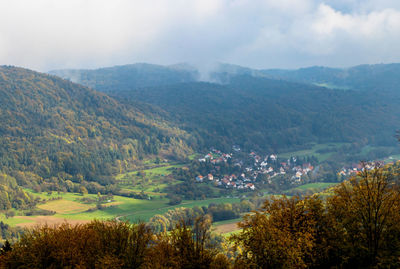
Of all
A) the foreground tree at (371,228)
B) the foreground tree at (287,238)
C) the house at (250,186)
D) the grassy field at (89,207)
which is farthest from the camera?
the house at (250,186)

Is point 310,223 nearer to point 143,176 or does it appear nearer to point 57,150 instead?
point 143,176

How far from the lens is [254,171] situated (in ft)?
574

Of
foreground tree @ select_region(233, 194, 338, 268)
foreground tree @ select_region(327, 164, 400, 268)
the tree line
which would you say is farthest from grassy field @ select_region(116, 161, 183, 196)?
foreground tree @ select_region(327, 164, 400, 268)

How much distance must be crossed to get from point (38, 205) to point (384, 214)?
119026mm

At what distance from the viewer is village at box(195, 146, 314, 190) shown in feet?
501

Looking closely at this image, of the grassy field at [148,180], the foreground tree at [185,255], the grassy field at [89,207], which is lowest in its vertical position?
the grassy field at [89,207]

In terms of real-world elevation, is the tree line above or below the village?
above

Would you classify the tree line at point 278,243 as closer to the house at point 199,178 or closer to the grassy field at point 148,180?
the grassy field at point 148,180

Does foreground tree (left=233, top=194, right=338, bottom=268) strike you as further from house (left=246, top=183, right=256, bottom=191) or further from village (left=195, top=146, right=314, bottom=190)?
village (left=195, top=146, right=314, bottom=190)

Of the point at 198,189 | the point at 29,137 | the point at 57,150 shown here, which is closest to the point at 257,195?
the point at 198,189

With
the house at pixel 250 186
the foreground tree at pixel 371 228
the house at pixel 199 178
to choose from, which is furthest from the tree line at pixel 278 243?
the house at pixel 199 178

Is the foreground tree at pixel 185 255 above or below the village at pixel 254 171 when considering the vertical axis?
above

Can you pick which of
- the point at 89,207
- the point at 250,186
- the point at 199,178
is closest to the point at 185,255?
the point at 89,207

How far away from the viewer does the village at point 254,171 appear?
152625mm
